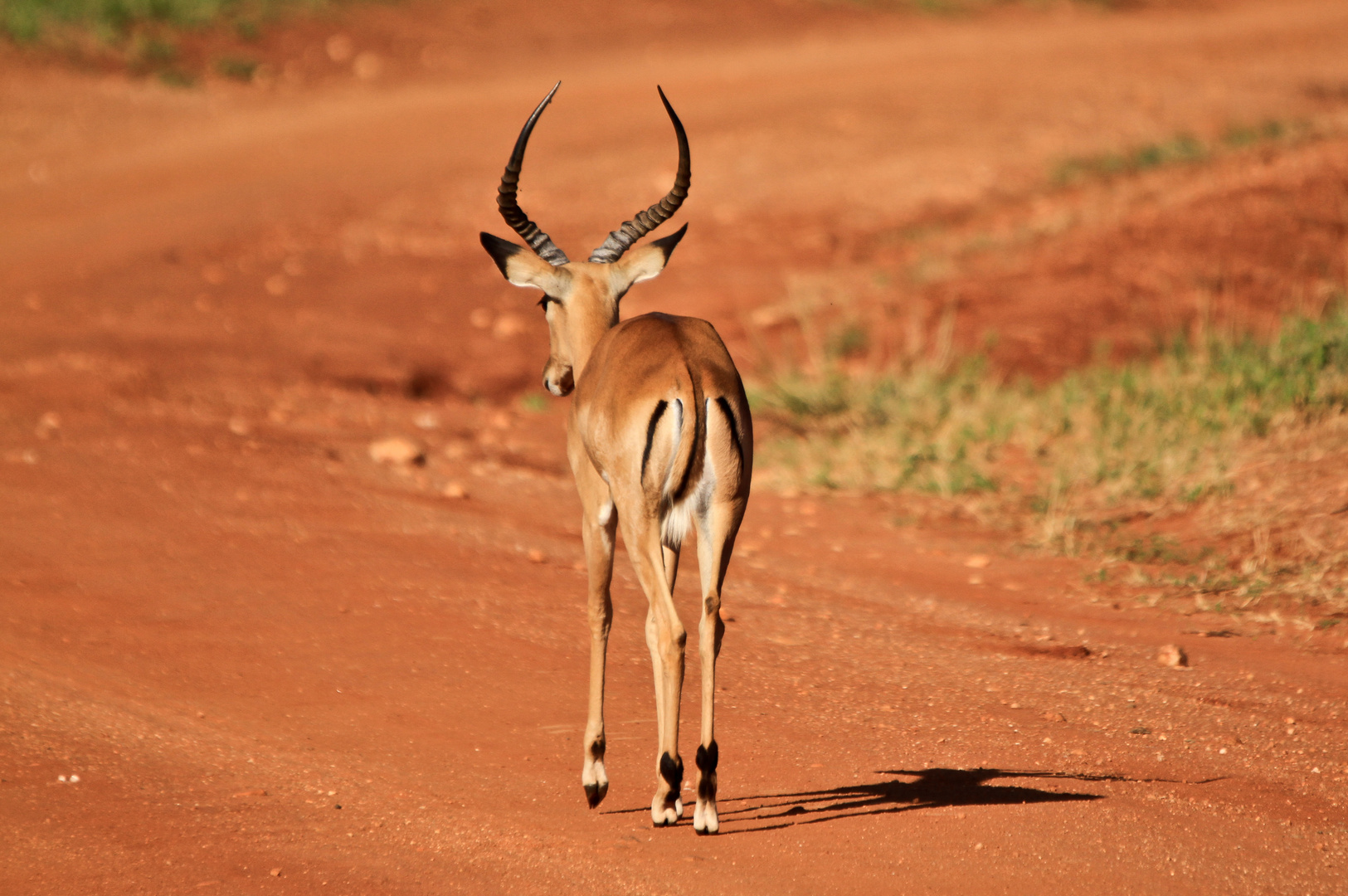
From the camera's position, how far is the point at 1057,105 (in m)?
19.0

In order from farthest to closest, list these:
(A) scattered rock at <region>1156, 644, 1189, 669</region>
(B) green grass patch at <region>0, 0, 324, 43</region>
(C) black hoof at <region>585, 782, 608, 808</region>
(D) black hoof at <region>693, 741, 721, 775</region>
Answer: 1. (B) green grass patch at <region>0, 0, 324, 43</region>
2. (A) scattered rock at <region>1156, 644, 1189, 669</region>
3. (C) black hoof at <region>585, 782, 608, 808</region>
4. (D) black hoof at <region>693, 741, 721, 775</region>

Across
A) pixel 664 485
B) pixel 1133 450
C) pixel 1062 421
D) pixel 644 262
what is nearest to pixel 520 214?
pixel 644 262

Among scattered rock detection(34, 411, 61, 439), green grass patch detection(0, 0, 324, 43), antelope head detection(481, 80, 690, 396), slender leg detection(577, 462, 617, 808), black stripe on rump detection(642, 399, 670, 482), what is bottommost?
slender leg detection(577, 462, 617, 808)

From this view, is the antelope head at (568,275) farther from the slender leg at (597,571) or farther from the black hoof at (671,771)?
the black hoof at (671,771)

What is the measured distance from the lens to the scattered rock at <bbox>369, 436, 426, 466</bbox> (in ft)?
31.2

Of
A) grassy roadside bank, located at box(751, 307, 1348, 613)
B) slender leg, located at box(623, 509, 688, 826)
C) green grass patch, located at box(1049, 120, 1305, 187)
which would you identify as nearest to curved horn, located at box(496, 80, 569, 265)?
slender leg, located at box(623, 509, 688, 826)

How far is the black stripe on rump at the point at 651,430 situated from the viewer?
4.88 meters

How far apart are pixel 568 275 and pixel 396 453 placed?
153 inches

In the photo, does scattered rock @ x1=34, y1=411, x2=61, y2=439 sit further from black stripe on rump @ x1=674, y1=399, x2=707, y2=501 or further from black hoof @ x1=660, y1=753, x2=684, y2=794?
black hoof @ x1=660, y1=753, x2=684, y2=794

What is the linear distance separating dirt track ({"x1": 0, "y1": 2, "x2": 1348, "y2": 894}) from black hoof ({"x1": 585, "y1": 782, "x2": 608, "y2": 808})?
0.08 meters

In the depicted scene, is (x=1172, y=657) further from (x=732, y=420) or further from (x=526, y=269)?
(x=526, y=269)

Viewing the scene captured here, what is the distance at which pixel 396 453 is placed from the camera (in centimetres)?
952

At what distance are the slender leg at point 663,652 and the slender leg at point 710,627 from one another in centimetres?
9

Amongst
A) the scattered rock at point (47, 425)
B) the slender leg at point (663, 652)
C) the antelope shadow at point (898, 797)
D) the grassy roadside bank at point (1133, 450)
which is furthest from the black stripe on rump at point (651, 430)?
the scattered rock at point (47, 425)
